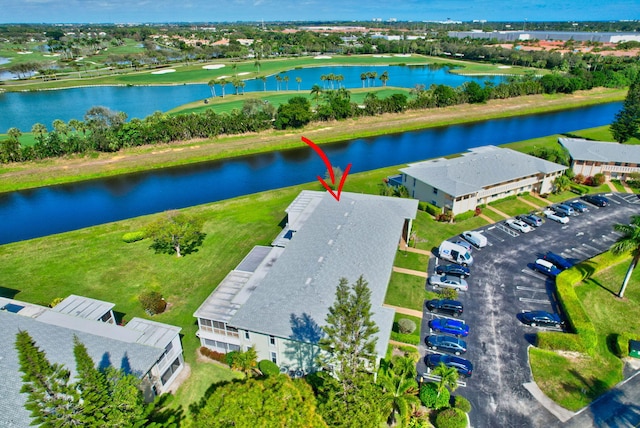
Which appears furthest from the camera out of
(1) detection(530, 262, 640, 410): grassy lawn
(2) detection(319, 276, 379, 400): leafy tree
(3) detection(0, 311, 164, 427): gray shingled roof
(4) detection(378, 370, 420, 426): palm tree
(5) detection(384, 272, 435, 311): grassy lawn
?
(5) detection(384, 272, 435, 311): grassy lawn

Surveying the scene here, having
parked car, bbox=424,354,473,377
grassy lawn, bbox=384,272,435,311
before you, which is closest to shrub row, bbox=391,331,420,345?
parked car, bbox=424,354,473,377

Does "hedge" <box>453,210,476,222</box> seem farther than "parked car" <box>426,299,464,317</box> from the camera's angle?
Yes

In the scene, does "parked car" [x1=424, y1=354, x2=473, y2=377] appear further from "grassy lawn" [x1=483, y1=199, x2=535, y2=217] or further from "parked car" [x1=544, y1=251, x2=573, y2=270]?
"grassy lawn" [x1=483, y1=199, x2=535, y2=217]

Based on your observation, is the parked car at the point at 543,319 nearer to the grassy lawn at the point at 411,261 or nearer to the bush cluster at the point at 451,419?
the grassy lawn at the point at 411,261

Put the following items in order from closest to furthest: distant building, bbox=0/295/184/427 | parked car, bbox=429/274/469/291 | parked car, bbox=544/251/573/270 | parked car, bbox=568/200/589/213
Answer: distant building, bbox=0/295/184/427, parked car, bbox=429/274/469/291, parked car, bbox=544/251/573/270, parked car, bbox=568/200/589/213

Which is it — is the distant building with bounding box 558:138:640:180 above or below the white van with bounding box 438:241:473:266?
above

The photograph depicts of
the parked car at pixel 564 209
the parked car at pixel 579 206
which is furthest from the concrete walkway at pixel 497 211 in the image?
the parked car at pixel 579 206

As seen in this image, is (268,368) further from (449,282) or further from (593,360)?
(593,360)
